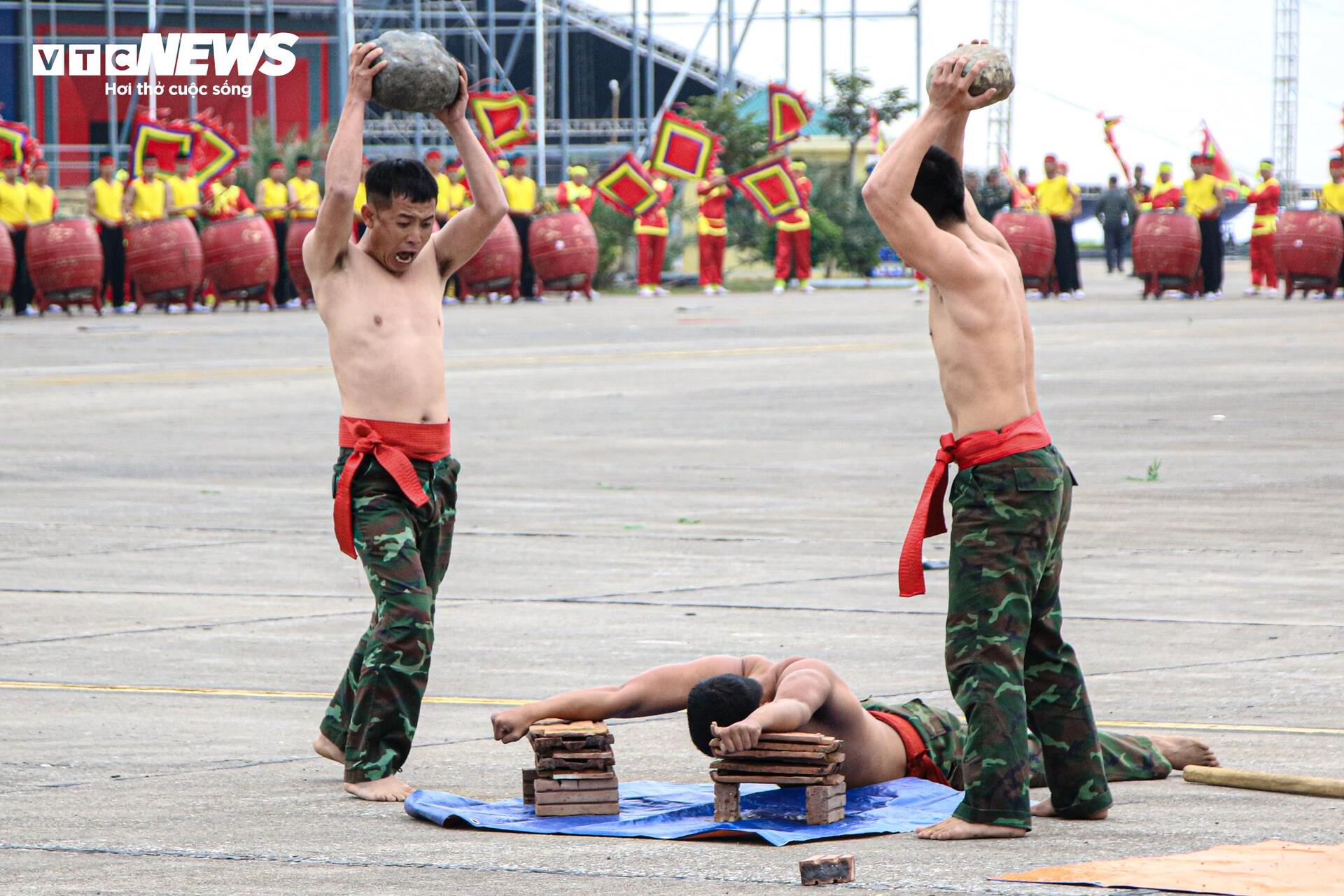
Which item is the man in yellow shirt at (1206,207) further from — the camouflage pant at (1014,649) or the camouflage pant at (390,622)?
the camouflage pant at (1014,649)

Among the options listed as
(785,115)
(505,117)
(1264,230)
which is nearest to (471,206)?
(505,117)

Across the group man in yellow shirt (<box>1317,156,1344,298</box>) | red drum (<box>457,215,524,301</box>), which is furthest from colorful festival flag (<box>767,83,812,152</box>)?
man in yellow shirt (<box>1317,156,1344,298</box>)

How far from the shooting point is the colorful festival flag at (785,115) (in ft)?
131

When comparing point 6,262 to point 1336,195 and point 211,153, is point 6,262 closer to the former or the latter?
point 211,153

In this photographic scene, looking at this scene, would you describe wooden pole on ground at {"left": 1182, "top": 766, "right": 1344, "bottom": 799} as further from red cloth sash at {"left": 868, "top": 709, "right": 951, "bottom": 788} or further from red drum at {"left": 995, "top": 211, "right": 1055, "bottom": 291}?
red drum at {"left": 995, "top": 211, "right": 1055, "bottom": 291}

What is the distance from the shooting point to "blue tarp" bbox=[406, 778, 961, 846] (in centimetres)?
553

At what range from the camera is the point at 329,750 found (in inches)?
253

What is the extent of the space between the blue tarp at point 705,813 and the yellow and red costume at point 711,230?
34021 millimetres

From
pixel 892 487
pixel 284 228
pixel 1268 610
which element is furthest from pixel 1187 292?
pixel 1268 610

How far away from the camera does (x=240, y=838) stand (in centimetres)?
542

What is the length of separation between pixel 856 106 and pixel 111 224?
65.7 ft

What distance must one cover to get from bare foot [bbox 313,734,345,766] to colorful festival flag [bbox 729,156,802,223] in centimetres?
3427

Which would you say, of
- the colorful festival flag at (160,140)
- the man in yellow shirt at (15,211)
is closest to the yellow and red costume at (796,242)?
the colorful festival flag at (160,140)

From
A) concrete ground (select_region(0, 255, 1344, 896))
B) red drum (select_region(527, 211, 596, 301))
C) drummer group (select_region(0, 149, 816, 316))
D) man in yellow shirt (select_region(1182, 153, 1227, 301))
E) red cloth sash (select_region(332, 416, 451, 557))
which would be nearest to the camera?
concrete ground (select_region(0, 255, 1344, 896))
